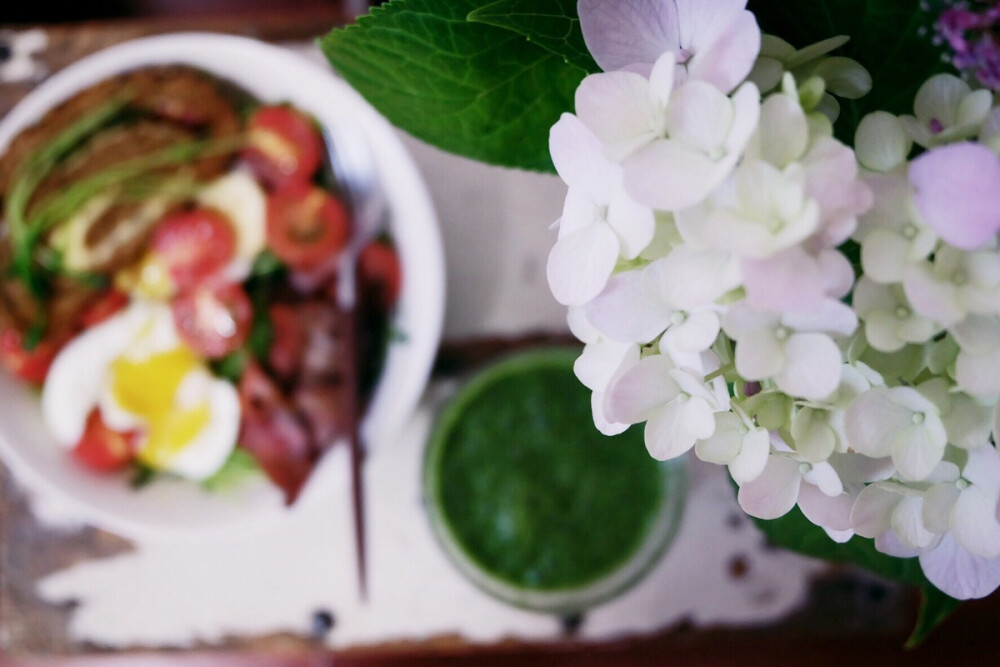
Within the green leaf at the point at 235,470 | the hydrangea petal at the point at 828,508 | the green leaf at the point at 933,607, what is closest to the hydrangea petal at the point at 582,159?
the hydrangea petal at the point at 828,508

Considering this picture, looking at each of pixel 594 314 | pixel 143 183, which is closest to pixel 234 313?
pixel 143 183

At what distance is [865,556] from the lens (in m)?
0.35

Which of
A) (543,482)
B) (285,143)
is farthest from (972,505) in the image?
(285,143)

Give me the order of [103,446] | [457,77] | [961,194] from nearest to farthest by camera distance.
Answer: [961,194], [457,77], [103,446]

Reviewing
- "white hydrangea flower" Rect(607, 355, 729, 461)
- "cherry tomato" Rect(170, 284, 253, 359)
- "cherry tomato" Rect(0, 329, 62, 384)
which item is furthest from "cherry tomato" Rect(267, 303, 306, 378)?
"white hydrangea flower" Rect(607, 355, 729, 461)

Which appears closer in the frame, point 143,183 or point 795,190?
Answer: point 795,190

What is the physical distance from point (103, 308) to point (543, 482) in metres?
0.35

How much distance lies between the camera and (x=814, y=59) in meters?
0.22

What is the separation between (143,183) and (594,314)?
49 cm

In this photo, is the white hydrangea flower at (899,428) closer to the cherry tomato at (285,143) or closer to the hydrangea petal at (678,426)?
the hydrangea petal at (678,426)

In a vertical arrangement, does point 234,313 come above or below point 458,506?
above

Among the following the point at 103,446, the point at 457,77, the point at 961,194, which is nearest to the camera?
the point at 961,194

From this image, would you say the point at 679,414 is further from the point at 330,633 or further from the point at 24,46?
the point at 24,46

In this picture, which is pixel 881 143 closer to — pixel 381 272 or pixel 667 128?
pixel 667 128
